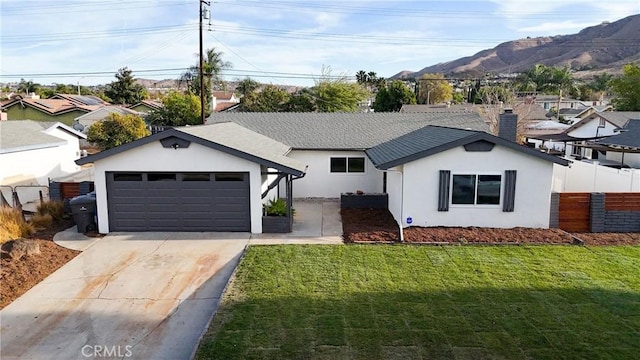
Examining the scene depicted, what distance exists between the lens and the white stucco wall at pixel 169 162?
1374cm

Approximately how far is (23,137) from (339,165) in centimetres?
1568

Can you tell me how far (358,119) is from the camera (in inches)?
902

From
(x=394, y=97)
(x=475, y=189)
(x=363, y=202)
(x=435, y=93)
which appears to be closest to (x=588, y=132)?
(x=394, y=97)

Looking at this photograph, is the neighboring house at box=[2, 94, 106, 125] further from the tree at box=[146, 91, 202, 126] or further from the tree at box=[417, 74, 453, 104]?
the tree at box=[417, 74, 453, 104]

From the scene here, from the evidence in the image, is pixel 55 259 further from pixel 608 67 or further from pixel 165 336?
pixel 608 67

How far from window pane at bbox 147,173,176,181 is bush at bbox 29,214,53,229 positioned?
391 cm

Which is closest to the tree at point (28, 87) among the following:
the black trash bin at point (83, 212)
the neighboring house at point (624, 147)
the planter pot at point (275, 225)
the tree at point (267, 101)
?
the tree at point (267, 101)

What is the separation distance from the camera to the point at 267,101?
45812 mm

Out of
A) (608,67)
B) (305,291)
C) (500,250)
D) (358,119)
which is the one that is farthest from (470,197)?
(608,67)

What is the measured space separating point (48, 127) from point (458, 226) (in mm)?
23897

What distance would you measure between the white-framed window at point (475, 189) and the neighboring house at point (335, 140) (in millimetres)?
5153

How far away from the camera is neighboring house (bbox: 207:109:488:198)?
1922 centimetres

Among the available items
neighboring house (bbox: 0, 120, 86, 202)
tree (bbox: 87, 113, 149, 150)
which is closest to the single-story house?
neighboring house (bbox: 0, 120, 86, 202)

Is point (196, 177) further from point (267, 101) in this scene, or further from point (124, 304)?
point (267, 101)
